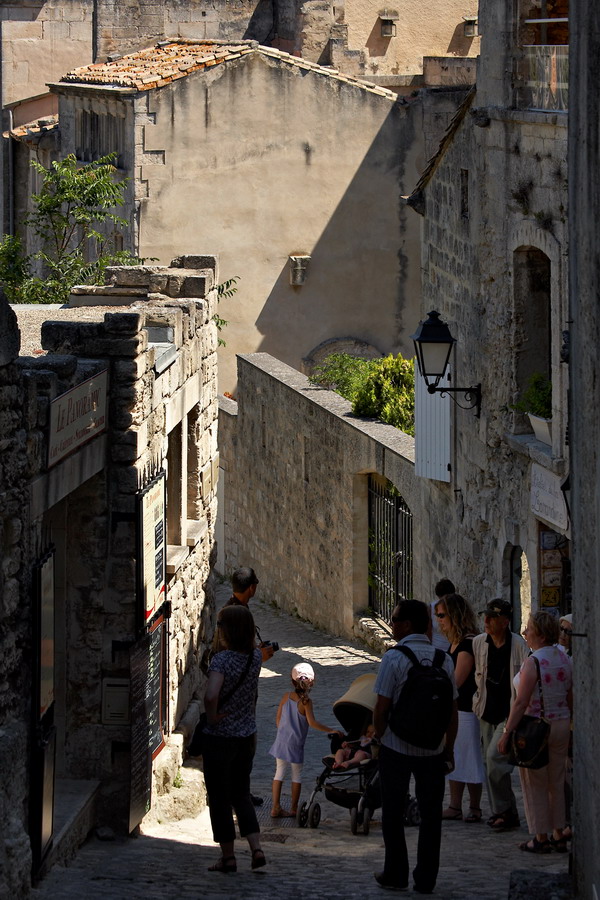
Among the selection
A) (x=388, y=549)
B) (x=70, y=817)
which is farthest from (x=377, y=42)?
(x=70, y=817)

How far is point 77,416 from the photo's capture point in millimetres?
8055

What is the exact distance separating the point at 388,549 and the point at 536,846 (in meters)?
8.13

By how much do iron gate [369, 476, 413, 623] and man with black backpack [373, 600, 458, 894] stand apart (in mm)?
8004

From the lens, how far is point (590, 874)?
655cm

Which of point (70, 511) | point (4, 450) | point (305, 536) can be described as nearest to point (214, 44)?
point (305, 536)

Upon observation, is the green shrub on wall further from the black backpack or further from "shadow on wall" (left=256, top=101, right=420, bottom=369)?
the black backpack

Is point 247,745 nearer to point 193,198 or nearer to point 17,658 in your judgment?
point 17,658

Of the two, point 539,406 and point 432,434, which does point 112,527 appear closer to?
point 539,406

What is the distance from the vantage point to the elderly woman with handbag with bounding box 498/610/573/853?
7.89 metres

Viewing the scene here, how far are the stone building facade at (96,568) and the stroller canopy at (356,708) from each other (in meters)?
1.05

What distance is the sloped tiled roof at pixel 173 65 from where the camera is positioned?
2452 cm

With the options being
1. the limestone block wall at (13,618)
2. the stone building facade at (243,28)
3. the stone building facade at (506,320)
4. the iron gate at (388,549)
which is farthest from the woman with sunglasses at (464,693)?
the stone building facade at (243,28)

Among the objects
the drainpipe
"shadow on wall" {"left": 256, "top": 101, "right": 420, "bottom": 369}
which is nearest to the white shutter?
"shadow on wall" {"left": 256, "top": 101, "right": 420, "bottom": 369}

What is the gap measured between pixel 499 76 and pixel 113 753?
230 inches
